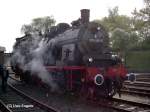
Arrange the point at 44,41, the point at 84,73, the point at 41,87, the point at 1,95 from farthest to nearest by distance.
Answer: the point at 41,87 < the point at 44,41 < the point at 1,95 < the point at 84,73

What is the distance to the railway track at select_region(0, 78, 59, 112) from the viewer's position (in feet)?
42.0

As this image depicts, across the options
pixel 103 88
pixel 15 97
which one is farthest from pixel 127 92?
pixel 15 97

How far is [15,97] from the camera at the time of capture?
650 inches

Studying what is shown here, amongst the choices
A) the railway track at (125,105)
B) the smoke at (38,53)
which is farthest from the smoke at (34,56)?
the railway track at (125,105)

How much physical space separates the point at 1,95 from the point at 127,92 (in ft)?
21.2

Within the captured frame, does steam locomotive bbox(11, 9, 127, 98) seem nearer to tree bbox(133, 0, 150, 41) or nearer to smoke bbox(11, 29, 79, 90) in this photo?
smoke bbox(11, 29, 79, 90)

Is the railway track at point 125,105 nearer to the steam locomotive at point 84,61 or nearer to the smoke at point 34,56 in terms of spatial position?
the steam locomotive at point 84,61

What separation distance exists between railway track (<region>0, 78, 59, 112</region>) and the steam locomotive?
1.64 metres

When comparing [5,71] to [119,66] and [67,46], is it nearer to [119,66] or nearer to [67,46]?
[67,46]

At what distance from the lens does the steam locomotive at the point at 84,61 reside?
14195 millimetres

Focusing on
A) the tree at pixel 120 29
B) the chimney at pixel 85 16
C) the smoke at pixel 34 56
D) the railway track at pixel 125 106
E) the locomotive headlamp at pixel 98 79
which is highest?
the tree at pixel 120 29

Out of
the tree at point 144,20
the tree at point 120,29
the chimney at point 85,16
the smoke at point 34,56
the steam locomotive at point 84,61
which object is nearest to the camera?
the steam locomotive at point 84,61

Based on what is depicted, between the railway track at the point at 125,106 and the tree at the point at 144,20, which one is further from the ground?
the tree at the point at 144,20

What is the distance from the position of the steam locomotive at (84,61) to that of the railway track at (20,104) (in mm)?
1636
